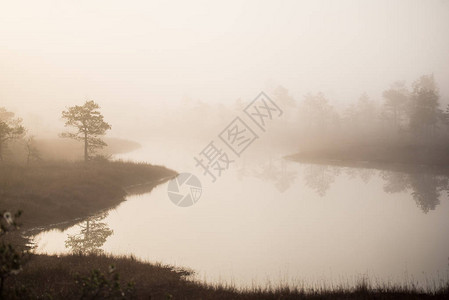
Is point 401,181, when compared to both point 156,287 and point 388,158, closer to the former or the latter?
point 388,158

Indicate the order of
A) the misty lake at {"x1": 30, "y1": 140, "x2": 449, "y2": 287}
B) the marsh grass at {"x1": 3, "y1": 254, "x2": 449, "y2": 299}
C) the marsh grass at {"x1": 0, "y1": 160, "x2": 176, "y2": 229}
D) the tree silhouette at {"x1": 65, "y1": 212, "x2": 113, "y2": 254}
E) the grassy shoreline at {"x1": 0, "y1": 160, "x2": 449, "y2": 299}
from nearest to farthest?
1. the marsh grass at {"x1": 3, "y1": 254, "x2": 449, "y2": 299}
2. the grassy shoreline at {"x1": 0, "y1": 160, "x2": 449, "y2": 299}
3. the misty lake at {"x1": 30, "y1": 140, "x2": 449, "y2": 287}
4. the tree silhouette at {"x1": 65, "y1": 212, "x2": 113, "y2": 254}
5. the marsh grass at {"x1": 0, "y1": 160, "x2": 176, "y2": 229}

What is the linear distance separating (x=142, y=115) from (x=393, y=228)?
164974 mm

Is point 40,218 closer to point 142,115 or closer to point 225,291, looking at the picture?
point 225,291

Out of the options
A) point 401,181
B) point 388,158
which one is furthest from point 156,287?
point 388,158

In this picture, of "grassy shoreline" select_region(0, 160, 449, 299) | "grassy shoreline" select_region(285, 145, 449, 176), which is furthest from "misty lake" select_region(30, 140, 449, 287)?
"grassy shoreline" select_region(285, 145, 449, 176)

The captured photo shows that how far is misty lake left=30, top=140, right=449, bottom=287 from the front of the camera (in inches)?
620

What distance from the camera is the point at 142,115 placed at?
176000 millimetres

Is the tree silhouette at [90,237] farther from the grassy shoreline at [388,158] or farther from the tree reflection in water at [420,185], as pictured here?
the grassy shoreline at [388,158]

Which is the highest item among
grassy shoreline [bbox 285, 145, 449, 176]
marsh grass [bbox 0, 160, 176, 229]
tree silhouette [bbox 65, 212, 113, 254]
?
grassy shoreline [bbox 285, 145, 449, 176]

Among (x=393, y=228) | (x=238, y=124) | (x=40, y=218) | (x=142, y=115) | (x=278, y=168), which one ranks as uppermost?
(x=142, y=115)

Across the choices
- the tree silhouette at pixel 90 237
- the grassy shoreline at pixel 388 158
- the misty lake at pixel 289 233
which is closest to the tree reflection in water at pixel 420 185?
the misty lake at pixel 289 233

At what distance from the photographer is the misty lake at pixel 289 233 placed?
51.6 feet

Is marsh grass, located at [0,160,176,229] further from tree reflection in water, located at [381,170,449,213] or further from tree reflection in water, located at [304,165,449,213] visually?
tree reflection in water, located at [381,170,449,213]

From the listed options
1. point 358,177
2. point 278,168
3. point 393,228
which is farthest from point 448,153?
point 393,228
